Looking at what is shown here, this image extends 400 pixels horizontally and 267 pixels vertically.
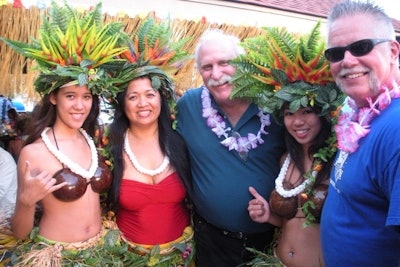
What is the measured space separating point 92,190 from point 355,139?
5.32 feet

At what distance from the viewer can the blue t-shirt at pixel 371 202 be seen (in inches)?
Result: 58.5

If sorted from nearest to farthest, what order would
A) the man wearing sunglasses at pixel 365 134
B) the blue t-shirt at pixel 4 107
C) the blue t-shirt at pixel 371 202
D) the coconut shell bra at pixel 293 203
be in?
the blue t-shirt at pixel 371 202 → the man wearing sunglasses at pixel 365 134 → the coconut shell bra at pixel 293 203 → the blue t-shirt at pixel 4 107

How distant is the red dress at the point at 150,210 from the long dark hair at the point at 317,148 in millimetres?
773

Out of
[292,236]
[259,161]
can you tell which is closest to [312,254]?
[292,236]

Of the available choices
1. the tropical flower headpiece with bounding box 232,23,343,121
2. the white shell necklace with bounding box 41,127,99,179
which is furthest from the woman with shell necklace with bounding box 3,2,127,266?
the tropical flower headpiece with bounding box 232,23,343,121

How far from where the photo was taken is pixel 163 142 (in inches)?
115

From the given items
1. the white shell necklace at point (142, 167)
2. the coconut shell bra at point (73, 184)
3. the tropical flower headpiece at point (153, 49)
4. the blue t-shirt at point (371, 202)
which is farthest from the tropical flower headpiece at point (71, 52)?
the blue t-shirt at point (371, 202)

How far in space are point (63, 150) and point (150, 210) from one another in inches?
26.4

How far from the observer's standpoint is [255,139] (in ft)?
9.24

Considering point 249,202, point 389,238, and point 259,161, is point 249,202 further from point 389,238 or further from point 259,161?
point 389,238

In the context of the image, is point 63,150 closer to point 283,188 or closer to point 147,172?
point 147,172

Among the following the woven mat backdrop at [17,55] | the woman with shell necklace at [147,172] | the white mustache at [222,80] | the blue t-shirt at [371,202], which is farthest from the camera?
the woven mat backdrop at [17,55]

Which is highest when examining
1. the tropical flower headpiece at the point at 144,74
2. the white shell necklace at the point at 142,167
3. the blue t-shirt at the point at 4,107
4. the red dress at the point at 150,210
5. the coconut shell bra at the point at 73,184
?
the tropical flower headpiece at the point at 144,74

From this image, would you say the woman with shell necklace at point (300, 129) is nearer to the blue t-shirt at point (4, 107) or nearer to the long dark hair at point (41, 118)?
the long dark hair at point (41, 118)
